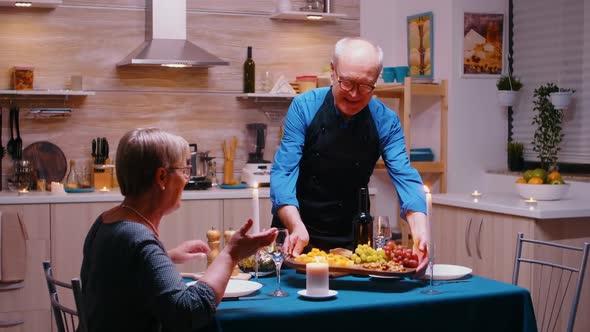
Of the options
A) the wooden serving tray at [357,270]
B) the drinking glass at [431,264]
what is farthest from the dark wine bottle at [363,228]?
the drinking glass at [431,264]

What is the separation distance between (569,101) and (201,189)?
2.28 meters

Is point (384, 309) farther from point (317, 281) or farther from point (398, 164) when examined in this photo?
point (398, 164)

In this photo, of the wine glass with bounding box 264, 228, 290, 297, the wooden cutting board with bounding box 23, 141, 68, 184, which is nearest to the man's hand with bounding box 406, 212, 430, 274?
the wine glass with bounding box 264, 228, 290, 297

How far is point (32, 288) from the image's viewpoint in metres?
4.60

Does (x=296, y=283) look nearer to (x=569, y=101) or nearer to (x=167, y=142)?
(x=167, y=142)

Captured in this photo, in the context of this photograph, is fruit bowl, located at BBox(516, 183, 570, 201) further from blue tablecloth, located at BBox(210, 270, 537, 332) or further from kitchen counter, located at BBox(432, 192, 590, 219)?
blue tablecloth, located at BBox(210, 270, 537, 332)

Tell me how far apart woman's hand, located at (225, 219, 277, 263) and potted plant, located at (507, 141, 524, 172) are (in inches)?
142

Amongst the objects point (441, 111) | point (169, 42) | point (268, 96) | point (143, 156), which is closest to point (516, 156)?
point (441, 111)

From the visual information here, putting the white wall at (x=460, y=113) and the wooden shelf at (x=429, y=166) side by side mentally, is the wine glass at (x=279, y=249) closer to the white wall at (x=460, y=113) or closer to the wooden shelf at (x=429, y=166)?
the wooden shelf at (x=429, y=166)

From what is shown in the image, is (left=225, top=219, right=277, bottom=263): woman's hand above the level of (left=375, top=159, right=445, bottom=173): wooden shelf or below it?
below

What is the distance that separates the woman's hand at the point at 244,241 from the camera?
1986mm

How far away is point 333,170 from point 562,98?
229 cm

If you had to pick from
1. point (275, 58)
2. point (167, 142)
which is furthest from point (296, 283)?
point (275, 58)

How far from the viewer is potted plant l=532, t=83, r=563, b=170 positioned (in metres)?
4.91
